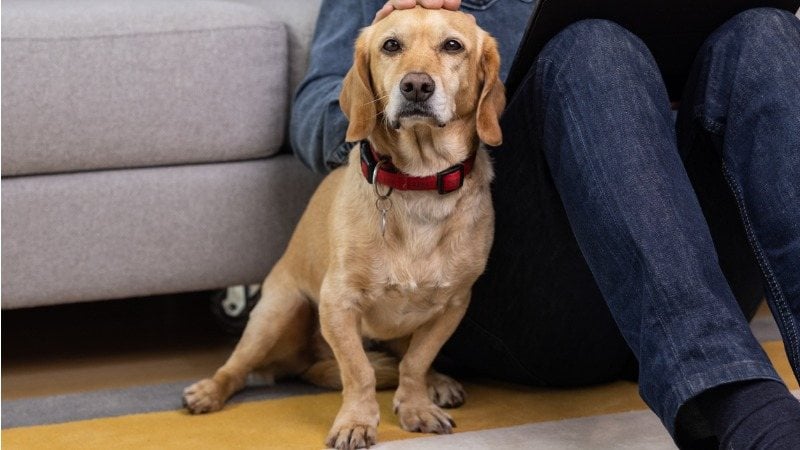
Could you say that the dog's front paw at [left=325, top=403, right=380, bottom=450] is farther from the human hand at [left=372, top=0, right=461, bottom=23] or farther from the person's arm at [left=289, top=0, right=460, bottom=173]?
the human hand at [left=372, top=0, right=461, bottom=23]

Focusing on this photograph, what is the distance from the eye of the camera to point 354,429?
4.70 feet

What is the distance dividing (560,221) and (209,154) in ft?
2.28

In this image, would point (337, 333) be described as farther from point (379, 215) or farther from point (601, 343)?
point (601, 343)

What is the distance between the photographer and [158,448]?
4.78 ft

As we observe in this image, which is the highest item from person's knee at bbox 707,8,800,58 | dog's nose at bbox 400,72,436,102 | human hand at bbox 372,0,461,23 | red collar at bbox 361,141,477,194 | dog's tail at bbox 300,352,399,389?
person's knee at bbox 707,8,800,58

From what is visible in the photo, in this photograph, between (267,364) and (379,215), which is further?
(267,364)

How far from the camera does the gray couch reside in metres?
1.78

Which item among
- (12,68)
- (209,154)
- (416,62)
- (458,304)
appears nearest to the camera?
(416,62)

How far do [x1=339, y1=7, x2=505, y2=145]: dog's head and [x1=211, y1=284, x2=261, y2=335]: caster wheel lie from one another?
716mm

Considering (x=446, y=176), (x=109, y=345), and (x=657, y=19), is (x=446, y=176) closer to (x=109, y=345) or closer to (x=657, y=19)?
(x=657, y=19)

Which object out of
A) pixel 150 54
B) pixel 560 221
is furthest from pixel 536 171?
pixel 150 54

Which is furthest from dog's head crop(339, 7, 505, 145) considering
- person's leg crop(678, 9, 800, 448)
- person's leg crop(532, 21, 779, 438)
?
person's leg crop(678, 9, 800, 448)

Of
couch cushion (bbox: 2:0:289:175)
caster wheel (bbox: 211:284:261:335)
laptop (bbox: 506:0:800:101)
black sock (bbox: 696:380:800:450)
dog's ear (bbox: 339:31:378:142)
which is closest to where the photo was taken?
black sock (bbox: 696:380:800:450)

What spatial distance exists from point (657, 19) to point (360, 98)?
405mm
